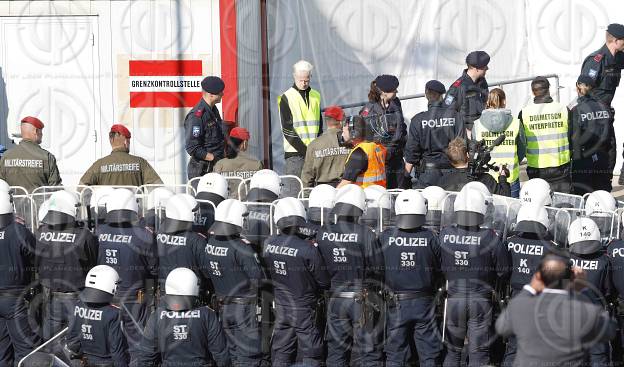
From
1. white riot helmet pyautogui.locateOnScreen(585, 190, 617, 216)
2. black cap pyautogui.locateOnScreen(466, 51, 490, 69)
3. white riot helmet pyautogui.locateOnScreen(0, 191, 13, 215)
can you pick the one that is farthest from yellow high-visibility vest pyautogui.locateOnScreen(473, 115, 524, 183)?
white riot helmet pyautogui.locateOnScreen(0, 191, 13, 215)

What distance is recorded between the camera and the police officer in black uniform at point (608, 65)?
14297 mm

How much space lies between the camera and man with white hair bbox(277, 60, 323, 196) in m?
14.4

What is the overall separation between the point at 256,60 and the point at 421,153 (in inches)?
151

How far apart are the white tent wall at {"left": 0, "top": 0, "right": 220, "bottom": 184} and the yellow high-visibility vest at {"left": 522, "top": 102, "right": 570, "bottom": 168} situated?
4.64m

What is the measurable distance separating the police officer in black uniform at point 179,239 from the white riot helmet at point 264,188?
0.91 m

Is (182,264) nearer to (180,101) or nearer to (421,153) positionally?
(421,153)

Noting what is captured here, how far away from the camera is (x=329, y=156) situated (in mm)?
13258

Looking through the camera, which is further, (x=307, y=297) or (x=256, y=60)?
(x=256, y=60)

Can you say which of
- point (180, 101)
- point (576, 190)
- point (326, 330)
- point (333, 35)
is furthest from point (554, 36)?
point (326, 330)

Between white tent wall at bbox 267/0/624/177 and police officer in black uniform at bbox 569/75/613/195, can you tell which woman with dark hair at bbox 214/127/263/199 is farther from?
police officer in black uniform at bbox 569/75/613/195

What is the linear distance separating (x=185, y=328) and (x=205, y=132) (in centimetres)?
411

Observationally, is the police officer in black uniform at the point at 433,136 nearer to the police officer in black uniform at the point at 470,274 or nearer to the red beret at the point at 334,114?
the red beret at the point at 334,114

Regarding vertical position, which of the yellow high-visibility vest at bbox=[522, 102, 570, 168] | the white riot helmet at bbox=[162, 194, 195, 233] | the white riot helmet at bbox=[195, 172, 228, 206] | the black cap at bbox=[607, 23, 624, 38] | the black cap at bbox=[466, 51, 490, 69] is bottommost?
the white riot helmet at bbox=[162, 194, 195, 233]

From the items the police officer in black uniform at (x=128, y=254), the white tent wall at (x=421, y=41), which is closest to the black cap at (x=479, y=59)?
the white tent wall at (x=421, y=41)
